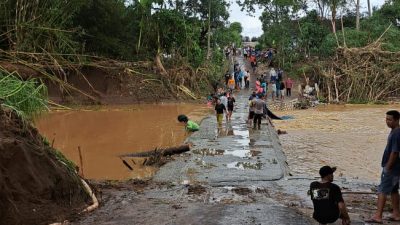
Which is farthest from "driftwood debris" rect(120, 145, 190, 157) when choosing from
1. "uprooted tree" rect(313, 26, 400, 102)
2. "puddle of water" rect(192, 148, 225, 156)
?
"uprooted tree" rect(313, 26, 400, 102)

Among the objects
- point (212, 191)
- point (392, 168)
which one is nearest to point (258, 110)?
point (212, 191)

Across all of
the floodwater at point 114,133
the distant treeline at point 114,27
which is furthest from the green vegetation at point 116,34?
the floodwater at point 114,133

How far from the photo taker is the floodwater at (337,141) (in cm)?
1229

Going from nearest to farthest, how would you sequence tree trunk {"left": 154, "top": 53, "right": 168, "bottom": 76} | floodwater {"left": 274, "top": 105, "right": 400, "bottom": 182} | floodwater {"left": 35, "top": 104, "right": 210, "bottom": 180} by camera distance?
1. floodwater {"left": 274, "top": 105, "right": 400, "bottom": 182}
2. floodwater {"left": 35, "top": 104, "right": 210, "bottom": 180}
3. tree trunk {"left": 154, "top": 53, "right": 168, "bottom": 76}

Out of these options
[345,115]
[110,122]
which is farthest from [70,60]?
[345,115]

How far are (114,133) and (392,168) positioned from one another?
13.1 metres

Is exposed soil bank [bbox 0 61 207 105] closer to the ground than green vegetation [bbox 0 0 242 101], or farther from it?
closer to the ground

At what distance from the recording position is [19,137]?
7562 mm

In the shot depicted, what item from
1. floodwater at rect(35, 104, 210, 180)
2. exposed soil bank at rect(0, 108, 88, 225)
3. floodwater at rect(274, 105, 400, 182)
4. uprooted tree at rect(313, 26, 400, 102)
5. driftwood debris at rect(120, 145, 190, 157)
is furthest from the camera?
uprooted tree at rect(313, 26, 400, 102)

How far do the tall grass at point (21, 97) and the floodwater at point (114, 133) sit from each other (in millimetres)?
1244

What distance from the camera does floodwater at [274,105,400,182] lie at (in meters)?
12.3

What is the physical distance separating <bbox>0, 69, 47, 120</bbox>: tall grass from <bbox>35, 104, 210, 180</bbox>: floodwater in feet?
4.08

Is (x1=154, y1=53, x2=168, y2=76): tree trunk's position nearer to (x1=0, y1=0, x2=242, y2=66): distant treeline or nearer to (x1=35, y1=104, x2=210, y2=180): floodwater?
(x1=0, y1=0, x2=242, y2=66): distant treeline

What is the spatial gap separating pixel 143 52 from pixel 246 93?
765cm
